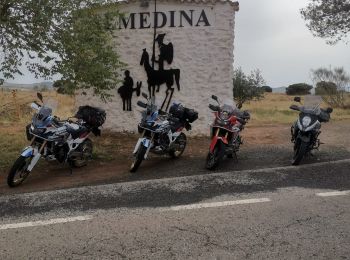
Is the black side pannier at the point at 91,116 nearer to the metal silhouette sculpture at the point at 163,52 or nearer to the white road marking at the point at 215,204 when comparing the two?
the white road marking at the point at 215,204

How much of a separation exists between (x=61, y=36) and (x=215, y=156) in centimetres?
385

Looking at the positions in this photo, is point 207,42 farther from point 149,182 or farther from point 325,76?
point 325,76

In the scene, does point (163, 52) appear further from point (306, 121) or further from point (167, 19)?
point (306, 121)

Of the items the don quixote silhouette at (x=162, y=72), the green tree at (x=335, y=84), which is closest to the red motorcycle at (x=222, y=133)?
the don quixote silhouette at (x=162, y=72)

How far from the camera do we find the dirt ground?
28.1 feet

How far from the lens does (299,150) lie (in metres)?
9.16

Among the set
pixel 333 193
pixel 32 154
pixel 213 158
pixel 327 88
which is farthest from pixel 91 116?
pixel 327 88

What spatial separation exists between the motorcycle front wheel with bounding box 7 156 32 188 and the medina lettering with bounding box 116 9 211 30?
686 cm

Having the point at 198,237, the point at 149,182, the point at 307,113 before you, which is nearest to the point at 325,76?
the point at 307,113

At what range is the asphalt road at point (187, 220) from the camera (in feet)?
16.1

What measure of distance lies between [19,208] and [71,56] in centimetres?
426

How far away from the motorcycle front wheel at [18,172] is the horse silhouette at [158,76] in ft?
21.5

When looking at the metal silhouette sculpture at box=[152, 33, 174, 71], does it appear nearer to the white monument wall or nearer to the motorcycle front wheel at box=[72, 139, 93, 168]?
the white monument wall

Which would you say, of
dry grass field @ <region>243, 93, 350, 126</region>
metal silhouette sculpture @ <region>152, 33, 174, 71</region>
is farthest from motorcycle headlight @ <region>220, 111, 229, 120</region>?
dry grass field @ <region>243, 93, 350, 126</region>
